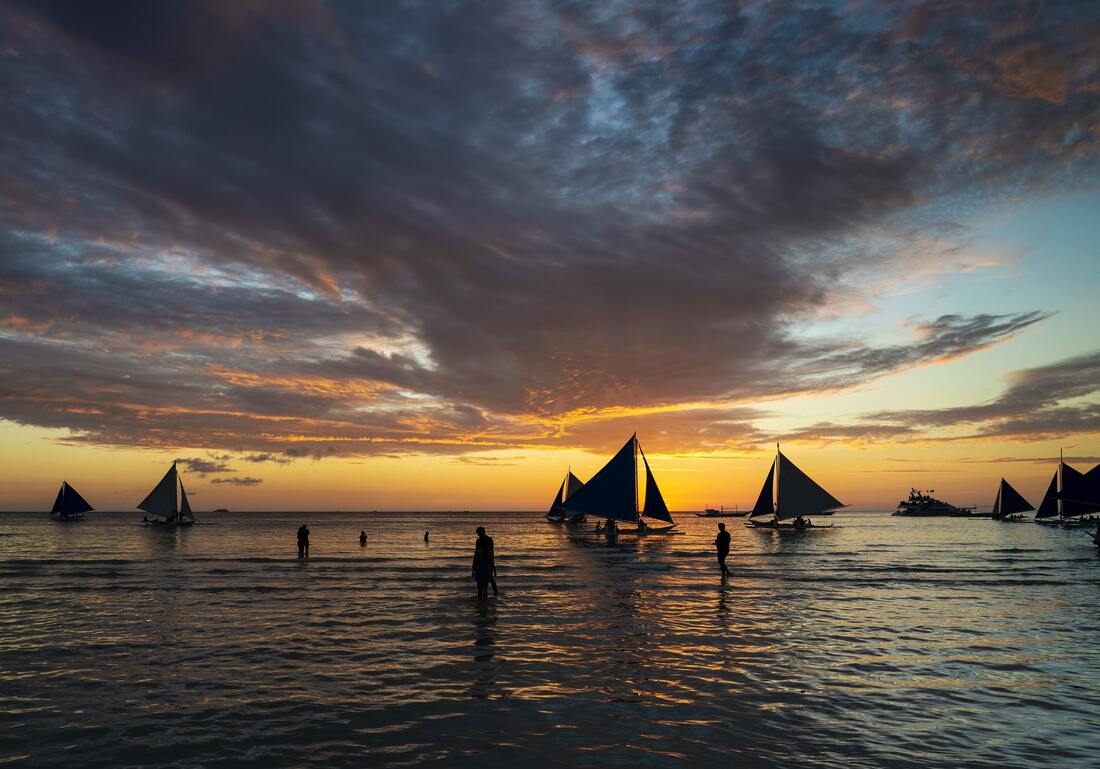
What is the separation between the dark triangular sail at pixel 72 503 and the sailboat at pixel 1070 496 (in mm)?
165941

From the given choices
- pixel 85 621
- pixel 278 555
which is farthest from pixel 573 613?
pixel 278 555

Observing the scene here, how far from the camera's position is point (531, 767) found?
28.4 feet

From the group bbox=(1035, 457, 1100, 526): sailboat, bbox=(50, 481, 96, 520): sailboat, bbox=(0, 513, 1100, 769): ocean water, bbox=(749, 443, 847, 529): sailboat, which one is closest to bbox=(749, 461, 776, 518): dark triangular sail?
bbox=(749, 443, 847, 529): sailboat

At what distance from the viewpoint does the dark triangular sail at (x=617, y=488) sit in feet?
222

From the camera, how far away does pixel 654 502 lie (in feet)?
259

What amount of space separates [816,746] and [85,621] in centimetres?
2251

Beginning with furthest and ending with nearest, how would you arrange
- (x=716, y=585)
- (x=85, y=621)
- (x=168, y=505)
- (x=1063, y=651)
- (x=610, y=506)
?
(x=168, y=505) < (x=610, y=506) < (x=716, y=585) < (x=85, y=621) < (x=1063, y=651)

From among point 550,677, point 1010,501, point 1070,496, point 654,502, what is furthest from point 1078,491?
point 550,677

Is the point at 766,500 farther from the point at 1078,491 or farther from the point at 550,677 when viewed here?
the point at 550,677

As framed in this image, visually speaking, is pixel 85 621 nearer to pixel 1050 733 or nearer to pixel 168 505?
pixel 1050 733

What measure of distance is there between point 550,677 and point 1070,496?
94.1 meters

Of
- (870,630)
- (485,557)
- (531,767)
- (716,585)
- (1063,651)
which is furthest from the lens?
(716,585)

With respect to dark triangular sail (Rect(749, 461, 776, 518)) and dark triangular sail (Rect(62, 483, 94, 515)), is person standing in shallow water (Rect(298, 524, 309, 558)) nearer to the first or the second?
dark triangular sail (Rect(749, 461, 776, 518))

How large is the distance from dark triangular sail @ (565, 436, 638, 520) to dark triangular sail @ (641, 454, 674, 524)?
1002cm
